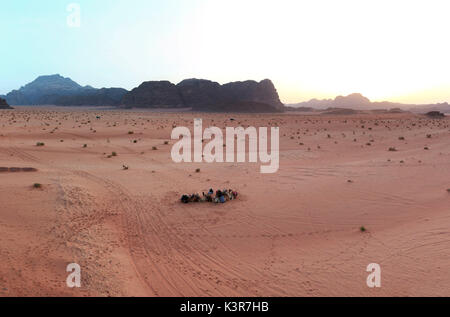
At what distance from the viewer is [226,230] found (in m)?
8.39

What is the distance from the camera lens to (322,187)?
1222cm

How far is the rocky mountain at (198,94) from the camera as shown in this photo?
125562 millimetres

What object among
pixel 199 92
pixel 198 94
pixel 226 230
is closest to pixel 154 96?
pixel 198 94

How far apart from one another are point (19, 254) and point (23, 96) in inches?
9392

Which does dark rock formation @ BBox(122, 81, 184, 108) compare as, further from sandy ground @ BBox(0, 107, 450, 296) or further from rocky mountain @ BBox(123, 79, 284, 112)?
sandy ground @ BBox(0, 107, 450, 296)

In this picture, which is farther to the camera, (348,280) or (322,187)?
(322,187)

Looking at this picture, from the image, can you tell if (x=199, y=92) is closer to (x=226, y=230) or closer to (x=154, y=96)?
(x=154, y=96)

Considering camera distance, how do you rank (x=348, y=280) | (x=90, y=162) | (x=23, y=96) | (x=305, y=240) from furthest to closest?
(x=23, y=96) < (x=90, y=162) < (x=305, y=240) < (x=348, y=280)

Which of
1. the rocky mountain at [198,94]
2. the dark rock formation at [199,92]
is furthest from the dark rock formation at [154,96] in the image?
the dark rock formation at [199,92]

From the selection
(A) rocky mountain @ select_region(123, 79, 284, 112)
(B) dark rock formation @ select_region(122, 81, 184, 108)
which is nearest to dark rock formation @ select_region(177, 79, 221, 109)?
(A) rocky mountain @ select_region(123, 79, 284, 112)

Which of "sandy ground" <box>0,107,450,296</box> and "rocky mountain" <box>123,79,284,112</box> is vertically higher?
"rocky mountain" <box>123,79,284,112</box>

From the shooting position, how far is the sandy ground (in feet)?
18.6
